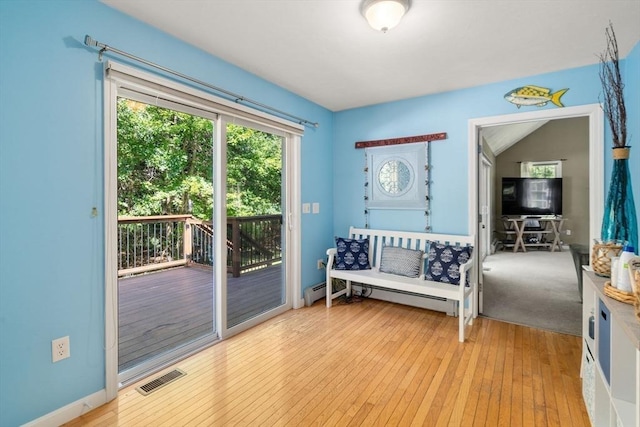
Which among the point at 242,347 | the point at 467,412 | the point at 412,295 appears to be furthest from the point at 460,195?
the point at 242,347

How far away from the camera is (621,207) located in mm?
1879

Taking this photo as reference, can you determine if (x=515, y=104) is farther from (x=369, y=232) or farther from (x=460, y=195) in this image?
(x=369, y=232)

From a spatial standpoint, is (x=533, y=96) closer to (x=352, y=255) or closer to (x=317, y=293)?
(x=352, y=255)

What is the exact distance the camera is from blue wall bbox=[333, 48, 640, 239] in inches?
108

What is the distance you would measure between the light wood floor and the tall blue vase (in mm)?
1045

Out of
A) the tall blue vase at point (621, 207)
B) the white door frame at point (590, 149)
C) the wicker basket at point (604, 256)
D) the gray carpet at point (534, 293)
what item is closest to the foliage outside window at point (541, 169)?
the gray carpet at point (534, 293)

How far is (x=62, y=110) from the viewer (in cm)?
174

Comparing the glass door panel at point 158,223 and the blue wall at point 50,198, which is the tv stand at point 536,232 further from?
the blue wall at point 50,198

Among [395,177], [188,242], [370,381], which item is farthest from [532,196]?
[188,242]

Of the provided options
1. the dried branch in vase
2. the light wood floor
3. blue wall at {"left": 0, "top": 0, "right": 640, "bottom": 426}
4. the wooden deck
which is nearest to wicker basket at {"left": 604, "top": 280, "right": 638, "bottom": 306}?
the light wood floor

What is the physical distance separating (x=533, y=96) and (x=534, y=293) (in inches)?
105

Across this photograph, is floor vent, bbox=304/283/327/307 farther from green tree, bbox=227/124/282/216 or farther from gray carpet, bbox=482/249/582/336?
gray carpet, bbox=482/249/582/336

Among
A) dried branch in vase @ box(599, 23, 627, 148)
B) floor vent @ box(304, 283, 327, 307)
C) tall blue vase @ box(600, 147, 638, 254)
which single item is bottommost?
floor vent @ box(304, 283, 327, 307)

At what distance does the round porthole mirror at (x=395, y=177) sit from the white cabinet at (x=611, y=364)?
2031mm
